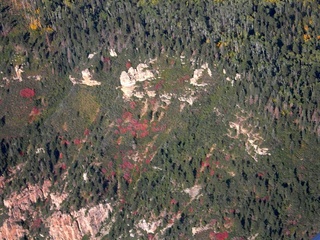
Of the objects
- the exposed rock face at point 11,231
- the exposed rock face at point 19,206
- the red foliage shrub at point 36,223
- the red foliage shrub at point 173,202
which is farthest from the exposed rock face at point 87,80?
the exposed rock face at point 11,231

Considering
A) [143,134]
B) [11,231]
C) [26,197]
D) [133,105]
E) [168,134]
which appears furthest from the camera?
[133,105]

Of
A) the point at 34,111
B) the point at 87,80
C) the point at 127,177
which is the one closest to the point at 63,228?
the point at 127,177

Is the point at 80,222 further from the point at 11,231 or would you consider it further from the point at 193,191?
the point at 193,191

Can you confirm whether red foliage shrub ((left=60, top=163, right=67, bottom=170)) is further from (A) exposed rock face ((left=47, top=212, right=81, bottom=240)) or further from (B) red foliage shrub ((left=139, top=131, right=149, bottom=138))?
(B) red foliage shrub ((left=139, top=131, right=149, bottom=138))

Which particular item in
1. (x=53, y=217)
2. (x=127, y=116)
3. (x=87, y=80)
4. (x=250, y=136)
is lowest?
(x=53, y=217)

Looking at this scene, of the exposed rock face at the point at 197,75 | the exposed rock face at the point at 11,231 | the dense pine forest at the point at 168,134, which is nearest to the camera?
the dense pine forest at the point at 168,134

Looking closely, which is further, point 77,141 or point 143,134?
point 77,141

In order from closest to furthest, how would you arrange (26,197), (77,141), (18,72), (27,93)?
1. (26,197)
2. (77,141)
3. (27,93)
4. (18,72)

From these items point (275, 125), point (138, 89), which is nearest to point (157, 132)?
point (138, 89)

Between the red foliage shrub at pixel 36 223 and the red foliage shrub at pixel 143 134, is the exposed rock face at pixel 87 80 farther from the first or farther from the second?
the red foliage shrub at pixel 36 223
